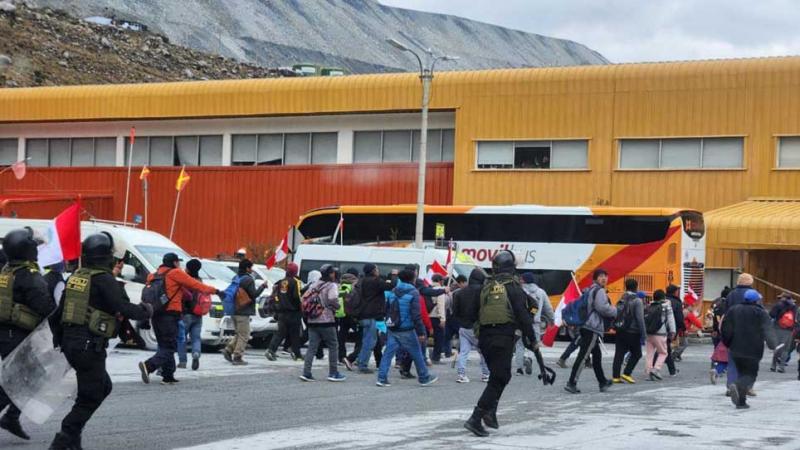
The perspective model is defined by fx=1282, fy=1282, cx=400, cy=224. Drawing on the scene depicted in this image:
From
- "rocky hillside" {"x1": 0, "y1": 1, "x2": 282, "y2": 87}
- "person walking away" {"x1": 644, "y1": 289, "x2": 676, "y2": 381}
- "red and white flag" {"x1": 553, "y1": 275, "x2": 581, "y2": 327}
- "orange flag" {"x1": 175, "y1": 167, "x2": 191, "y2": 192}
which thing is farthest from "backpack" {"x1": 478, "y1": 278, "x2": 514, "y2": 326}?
"rocky hillside" {"x1": 0, "y1": 1, "x2": 282, "y2": 87}

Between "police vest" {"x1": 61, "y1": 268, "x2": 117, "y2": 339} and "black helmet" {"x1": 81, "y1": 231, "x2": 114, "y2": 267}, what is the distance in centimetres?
10

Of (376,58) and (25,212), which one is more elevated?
(376,58)

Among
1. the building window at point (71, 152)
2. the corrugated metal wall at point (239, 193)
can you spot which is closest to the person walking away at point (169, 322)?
the corrugated metal wall at point (239, 193)

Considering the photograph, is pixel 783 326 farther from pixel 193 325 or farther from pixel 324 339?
pixel 193 325

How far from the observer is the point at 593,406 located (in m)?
15.7

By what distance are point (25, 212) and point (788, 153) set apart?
31.0 m

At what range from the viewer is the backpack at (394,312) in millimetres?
18250

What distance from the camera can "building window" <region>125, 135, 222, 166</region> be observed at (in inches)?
2031

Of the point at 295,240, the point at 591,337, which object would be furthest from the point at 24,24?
the point at 591,337

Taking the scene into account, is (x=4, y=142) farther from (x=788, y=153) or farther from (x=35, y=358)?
(x=35, y=358)

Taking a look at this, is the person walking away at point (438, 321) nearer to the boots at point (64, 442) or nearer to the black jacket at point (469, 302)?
the black jacket at point (469, 302)

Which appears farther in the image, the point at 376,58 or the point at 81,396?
the point at 376,58

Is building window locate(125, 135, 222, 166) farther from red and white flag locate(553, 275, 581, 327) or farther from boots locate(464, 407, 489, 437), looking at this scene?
boots locate(464, 407, 489, 437)

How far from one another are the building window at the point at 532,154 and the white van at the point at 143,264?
63.4ft
